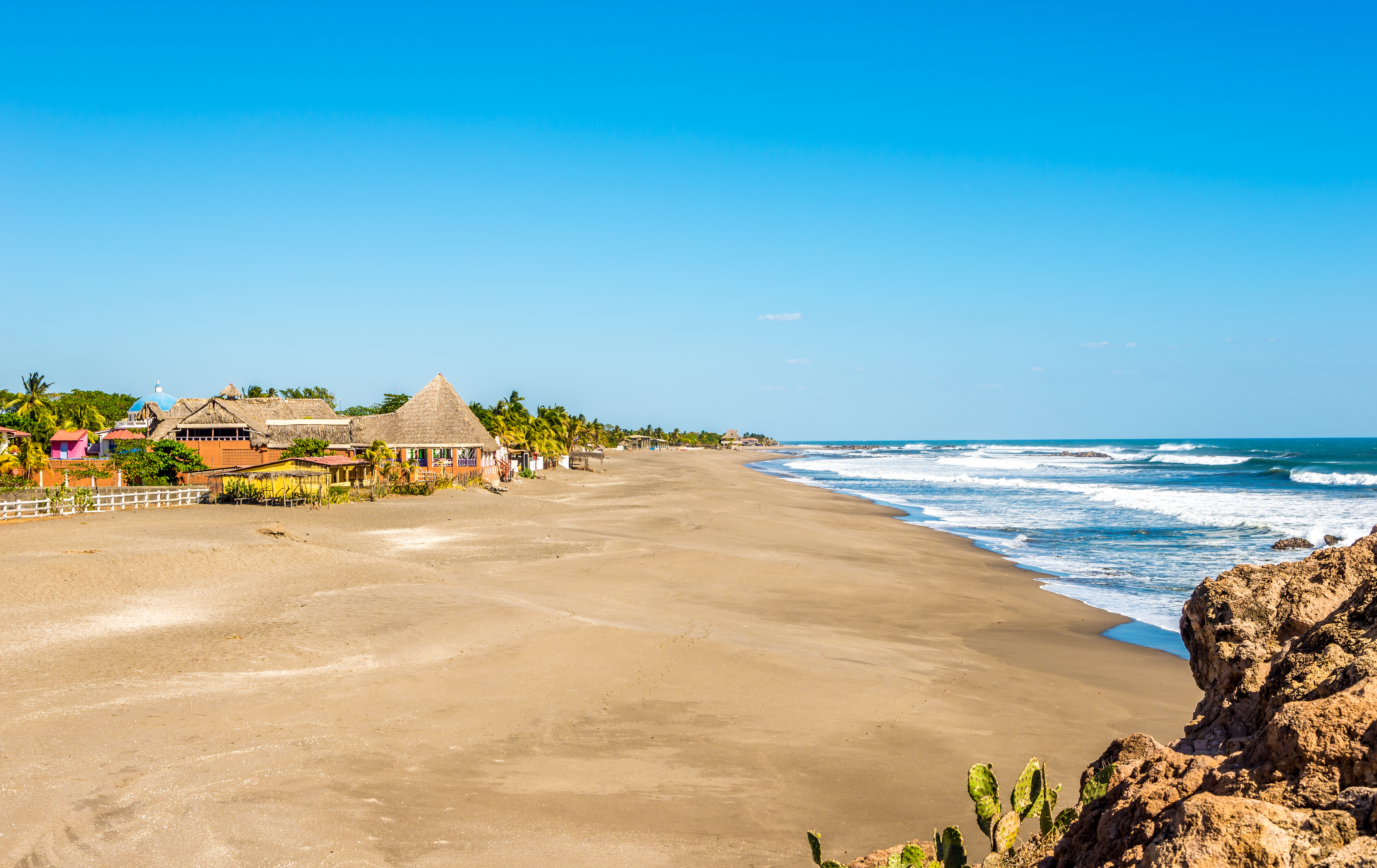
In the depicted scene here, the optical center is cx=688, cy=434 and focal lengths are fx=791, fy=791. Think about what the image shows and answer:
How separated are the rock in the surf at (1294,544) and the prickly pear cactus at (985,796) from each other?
71.0 feet

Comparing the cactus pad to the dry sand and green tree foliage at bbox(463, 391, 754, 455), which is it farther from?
green tree foliage at bbox(463, 391, 754, 455)

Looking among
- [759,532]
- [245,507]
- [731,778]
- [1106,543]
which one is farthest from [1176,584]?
[245,507]

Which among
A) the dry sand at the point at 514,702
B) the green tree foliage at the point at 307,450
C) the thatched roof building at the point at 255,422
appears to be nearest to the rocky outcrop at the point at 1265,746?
the dry sand at the point at 514,702

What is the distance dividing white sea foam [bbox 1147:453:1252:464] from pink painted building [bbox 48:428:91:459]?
282 feet

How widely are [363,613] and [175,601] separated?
3647mm

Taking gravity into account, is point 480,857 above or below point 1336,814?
below

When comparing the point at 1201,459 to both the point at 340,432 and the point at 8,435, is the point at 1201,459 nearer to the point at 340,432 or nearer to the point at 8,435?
the point at 340,432

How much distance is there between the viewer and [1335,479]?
161 ft

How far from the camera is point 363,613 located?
13336mm

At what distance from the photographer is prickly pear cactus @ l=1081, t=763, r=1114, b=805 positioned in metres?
3.52

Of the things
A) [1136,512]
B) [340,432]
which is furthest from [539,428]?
[1136,512]

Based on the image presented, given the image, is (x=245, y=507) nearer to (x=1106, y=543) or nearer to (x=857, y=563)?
(x=857, y=563)

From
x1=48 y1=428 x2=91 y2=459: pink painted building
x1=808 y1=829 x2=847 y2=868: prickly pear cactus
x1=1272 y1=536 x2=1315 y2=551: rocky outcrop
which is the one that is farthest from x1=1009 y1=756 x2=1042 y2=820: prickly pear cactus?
x1=48 y1=428 x2=91 y2=459: pink painted building

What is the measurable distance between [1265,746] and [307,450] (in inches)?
1516
